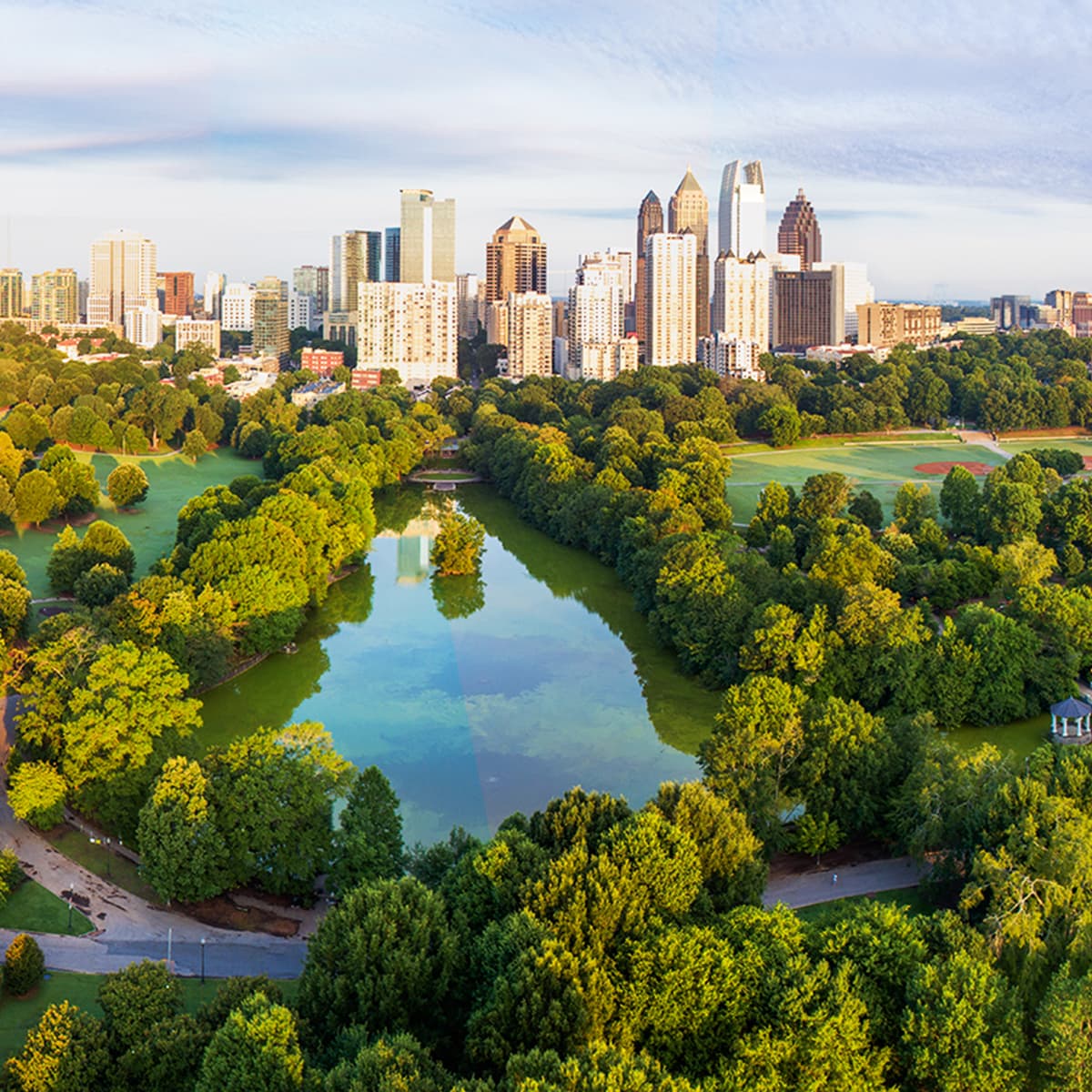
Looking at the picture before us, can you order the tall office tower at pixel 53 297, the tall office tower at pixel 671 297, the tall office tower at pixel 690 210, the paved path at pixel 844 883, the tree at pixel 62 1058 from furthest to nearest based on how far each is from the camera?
the tall office tower at pixel 690 210
the tall office tower at pixel 53 297
the tall office tower at pixel 671 297
the paved path at pixel 844 883
the tree at pixel 62 1058

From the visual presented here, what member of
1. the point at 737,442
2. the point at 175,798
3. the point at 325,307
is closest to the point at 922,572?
the point at 175,798

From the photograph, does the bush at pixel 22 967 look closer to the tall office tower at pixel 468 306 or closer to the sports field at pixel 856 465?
the sports field at pixel 856 465

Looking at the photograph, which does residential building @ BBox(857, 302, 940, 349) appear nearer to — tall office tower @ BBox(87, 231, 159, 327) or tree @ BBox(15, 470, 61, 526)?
tall office tower @ BBox(87, 231, 159, 327)

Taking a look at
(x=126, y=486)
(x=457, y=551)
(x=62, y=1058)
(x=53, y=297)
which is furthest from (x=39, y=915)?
(x=53, y=297)

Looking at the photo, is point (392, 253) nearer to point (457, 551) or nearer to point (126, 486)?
point (126, 486)

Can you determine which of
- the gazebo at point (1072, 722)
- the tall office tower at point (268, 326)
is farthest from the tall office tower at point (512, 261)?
the gazebo at point (1072, 722)

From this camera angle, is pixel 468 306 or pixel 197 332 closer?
pixel 197 332
